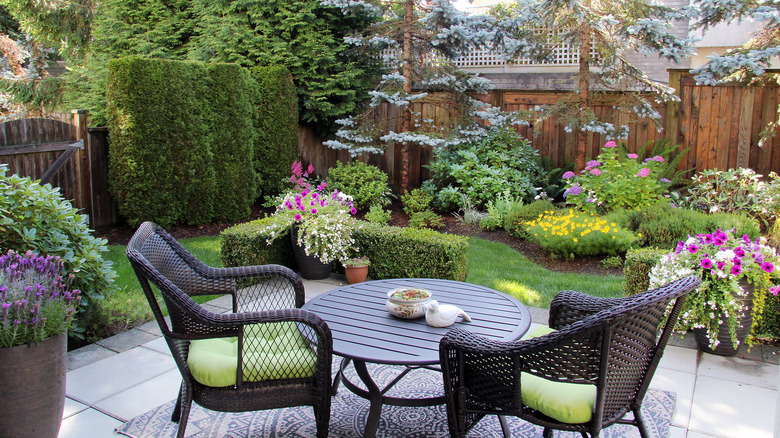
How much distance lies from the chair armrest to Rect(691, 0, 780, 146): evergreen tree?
5402mm

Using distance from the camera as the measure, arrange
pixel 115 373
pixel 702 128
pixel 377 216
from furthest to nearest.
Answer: pixel 702 128
pixel 377 216
pixel 115 373

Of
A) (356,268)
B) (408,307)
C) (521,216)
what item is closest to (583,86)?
(521,216)

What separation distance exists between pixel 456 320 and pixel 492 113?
18.6 feet

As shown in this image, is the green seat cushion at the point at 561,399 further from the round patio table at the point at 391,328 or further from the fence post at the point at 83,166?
the fence post at the point at 83,166

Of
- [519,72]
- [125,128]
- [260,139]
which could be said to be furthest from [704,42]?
[125,128]

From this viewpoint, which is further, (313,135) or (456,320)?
(313,135)

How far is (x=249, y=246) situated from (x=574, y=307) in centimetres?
327

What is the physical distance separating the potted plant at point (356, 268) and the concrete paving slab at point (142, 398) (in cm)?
213

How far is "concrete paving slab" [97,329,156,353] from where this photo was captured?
3.77m

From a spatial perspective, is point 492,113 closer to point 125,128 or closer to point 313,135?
point 313,135

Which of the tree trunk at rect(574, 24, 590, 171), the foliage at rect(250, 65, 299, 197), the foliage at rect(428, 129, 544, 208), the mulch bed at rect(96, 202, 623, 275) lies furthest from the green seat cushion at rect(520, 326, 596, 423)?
the foliage at rect(250, 65, 299, 197)

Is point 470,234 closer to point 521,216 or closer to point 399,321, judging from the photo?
point 521,216

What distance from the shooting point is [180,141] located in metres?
7.15

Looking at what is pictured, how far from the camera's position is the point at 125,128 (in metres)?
6.74
